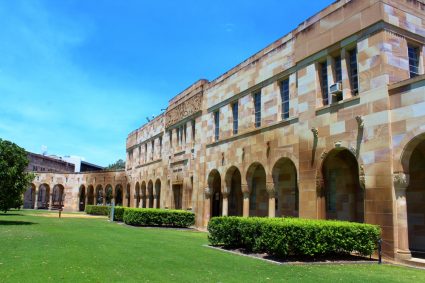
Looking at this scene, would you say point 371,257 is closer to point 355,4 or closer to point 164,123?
point 355,4

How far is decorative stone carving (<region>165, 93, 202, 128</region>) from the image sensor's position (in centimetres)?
2881

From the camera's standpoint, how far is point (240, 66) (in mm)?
23453

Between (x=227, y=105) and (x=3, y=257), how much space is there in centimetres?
1613

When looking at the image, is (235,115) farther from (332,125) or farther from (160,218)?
(332,125)

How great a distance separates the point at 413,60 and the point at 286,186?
26.8 ft

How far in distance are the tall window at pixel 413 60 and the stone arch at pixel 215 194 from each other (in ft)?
45.7

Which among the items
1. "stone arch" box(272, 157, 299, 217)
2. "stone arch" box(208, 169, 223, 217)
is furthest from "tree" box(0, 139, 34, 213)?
"stone arch" box(272, 157, 299, 217)

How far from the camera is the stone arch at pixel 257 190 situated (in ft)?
70.0

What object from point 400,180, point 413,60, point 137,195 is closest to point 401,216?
point 400,180

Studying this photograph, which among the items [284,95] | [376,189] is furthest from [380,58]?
[284,95]

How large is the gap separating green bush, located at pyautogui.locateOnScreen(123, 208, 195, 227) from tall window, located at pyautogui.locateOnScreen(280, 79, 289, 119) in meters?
11.1

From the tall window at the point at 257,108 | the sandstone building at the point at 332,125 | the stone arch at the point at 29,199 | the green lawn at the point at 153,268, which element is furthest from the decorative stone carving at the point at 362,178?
the stone arch at the point at 29,199

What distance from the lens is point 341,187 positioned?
16453 mm

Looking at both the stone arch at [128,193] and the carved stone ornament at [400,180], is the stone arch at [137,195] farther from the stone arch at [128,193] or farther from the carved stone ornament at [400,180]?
the carved stone ornament at [400,180]
